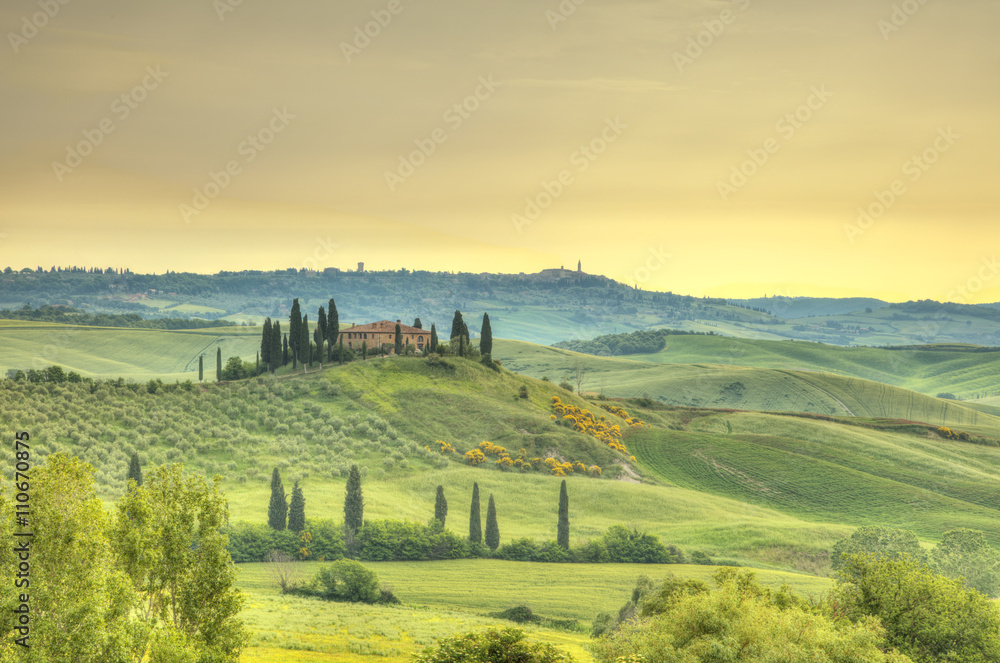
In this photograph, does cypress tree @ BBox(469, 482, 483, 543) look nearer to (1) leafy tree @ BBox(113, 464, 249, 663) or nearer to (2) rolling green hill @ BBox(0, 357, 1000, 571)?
(2) rolling green hill @ BBox(0, 357, 1000, 571)

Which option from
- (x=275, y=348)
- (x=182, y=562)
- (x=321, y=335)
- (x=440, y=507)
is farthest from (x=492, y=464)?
(x=182, y=562)

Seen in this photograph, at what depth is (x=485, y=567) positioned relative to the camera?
71.2 meters

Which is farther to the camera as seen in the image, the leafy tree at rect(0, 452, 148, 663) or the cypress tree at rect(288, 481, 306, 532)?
the cypress tree at rect(288, 481, 306, 532)

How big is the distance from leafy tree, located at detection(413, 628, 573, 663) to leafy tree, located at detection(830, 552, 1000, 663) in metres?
19.2

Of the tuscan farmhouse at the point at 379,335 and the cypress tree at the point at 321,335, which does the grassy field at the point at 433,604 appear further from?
the tuscan farmhouse at the point at 379,335

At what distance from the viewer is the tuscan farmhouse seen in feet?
473

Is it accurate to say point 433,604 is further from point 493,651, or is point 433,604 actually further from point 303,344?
point 303,344

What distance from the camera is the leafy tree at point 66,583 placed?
2117 centimetres

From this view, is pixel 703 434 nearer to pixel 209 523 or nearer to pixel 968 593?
pixel 968 593

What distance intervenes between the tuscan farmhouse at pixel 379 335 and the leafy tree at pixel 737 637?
4242 inches

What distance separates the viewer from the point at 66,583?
2223cm

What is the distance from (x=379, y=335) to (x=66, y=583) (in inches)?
4992

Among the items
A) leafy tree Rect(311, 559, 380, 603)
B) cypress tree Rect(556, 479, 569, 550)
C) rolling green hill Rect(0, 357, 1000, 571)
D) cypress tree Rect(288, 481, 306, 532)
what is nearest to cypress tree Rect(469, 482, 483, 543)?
rolling green hill Rect(0, 357, 1000, 571)

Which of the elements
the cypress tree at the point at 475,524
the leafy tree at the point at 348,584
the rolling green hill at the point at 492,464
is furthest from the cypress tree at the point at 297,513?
the cypress tree at the point at 475,524
